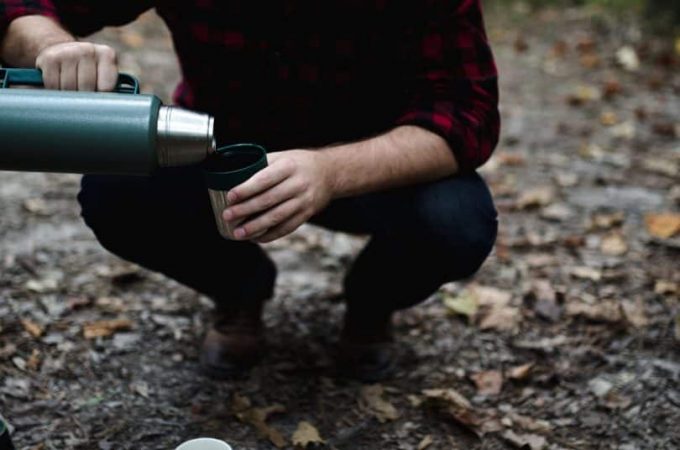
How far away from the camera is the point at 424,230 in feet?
6.29

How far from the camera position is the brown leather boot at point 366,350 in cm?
226

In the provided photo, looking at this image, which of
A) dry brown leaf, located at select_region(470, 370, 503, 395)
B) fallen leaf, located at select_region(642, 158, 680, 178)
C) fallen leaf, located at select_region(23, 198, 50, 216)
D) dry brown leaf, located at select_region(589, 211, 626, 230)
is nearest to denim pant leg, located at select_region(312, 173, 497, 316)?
dry brown leaf, located at select_region(470, 370, 503, 395)

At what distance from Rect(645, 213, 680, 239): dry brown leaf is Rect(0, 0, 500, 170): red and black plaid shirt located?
138 centimetres

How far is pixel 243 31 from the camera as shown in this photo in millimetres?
1900

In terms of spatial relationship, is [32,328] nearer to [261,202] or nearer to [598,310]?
[261,202]

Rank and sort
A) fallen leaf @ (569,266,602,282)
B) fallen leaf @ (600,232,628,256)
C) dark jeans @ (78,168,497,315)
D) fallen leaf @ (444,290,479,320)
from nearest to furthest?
dark jeans @ (78,168,497,315) → fallen leaf @ (444,290,479,320) → fallen leaf @ (569,266,602,282) → fallen leaf @ (600,232,628,256)

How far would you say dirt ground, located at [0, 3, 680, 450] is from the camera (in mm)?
2041

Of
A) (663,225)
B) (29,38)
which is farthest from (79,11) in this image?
(663,225)

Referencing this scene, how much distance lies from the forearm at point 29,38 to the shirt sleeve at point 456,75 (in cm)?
76

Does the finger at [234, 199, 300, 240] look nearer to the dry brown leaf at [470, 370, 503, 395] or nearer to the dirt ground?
the dirt ground

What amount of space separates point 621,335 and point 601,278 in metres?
0.38

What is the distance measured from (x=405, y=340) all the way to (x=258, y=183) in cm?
111

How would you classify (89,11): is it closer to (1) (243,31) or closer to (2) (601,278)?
(1) (243,31)

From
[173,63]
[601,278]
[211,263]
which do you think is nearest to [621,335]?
[601,278]
